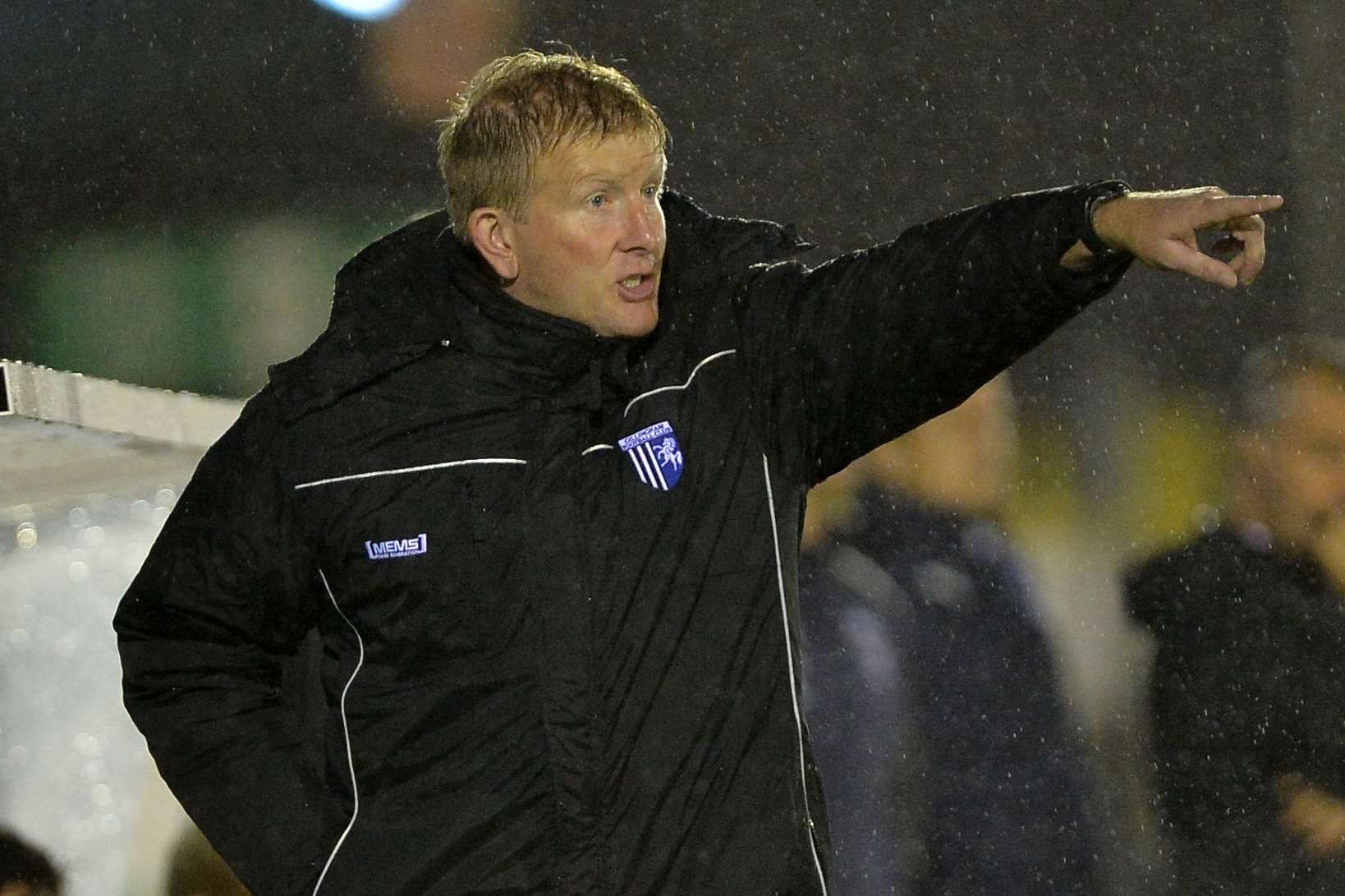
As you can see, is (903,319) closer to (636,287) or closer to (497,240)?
(636,287)

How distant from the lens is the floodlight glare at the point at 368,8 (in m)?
3.48

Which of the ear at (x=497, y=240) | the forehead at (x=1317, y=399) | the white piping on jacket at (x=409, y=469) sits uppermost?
the ear at (x=497, y=240)

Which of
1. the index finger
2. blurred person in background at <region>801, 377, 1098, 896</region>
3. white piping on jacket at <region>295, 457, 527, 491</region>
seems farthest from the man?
blurred person in background at <region>801, 377, 1098, 896</region>

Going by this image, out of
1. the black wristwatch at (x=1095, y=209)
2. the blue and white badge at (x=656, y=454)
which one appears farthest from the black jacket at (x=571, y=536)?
the black wristwatch at (x=1095, y=209)

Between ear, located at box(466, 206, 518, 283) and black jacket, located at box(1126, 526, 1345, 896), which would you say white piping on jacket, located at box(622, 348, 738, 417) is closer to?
ear, located at box(466, 206, 518, 283)

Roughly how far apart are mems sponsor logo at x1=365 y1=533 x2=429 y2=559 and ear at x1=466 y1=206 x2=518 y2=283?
0.93 ft

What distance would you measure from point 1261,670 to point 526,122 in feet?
6.04

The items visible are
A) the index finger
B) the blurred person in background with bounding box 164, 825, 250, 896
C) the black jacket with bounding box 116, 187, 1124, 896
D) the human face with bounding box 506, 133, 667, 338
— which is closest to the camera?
the index finger

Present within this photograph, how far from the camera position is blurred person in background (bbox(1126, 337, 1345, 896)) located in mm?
2973

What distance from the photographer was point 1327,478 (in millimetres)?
2930

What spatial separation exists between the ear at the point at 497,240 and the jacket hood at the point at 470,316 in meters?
0.02

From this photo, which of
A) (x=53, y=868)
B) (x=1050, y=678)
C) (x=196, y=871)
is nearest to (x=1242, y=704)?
(x=1050, y=678)

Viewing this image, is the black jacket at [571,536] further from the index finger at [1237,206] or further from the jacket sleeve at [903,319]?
the index finger at [1237,206]

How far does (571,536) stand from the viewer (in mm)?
1621
